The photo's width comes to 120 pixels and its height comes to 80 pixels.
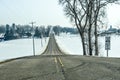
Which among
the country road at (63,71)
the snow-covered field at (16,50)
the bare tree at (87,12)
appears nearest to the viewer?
the country road at (63,71)

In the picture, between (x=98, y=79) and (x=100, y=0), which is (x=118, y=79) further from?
(x=100, y=0)

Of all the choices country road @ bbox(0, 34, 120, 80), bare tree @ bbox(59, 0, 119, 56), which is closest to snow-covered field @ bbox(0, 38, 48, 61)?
bare tree @ bbox(59, 0, 119, 56)

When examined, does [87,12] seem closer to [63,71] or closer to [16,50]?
[63,71]

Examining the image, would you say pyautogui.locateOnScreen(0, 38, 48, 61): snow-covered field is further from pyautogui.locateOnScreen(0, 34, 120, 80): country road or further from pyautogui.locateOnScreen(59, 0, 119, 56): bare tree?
pyautogui.locateOnScreen(0, 34, 120, 80): country road

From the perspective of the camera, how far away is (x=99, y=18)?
4053 centimetres

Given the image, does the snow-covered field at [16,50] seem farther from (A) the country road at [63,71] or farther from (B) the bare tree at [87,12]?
(A) the country road at [63,71]

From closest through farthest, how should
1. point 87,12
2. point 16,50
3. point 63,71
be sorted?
point 63,71 < point 87,12 < point 16,50

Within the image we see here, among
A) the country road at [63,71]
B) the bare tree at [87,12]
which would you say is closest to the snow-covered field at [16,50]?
the bare tree at [87,12]

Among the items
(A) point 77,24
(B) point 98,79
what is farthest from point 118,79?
(A) point 77,24

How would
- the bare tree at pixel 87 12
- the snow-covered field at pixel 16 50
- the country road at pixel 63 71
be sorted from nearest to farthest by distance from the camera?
1. the country road at pixel 63 71
2. the bare tree at pixel 87 12
3. the snow-covered field at pixel 16 50

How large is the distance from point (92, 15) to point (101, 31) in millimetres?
5055

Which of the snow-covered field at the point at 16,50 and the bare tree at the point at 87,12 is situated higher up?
the bare tree at the point at 87,12

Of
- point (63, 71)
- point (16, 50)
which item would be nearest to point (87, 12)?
point (63, 71)

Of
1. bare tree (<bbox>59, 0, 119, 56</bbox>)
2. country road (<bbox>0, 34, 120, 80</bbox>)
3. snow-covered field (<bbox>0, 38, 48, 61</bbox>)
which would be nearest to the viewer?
country road (<bbox>0, 34, 120, 80</bbox>)
